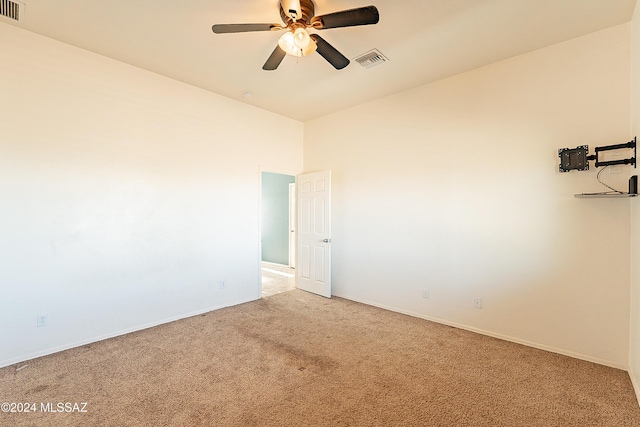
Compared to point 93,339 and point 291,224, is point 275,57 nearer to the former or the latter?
point 93,339

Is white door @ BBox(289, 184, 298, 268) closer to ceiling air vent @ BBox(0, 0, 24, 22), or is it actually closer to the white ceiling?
the white ceiling

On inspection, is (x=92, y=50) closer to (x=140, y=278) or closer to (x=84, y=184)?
(x=84, y=184)

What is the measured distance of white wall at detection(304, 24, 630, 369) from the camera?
8.80ft

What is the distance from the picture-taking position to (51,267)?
291 centimetres

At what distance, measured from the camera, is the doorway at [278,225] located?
23.4 ft

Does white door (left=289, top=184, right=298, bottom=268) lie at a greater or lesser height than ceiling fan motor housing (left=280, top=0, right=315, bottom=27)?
lesser

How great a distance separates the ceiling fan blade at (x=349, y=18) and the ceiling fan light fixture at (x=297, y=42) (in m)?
0.11

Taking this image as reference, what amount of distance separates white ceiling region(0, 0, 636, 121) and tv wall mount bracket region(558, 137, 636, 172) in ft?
3.64

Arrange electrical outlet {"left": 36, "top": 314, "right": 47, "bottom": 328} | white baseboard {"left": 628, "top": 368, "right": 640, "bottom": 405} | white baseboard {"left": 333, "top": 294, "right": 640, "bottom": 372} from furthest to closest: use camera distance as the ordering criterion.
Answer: electrical outlet {"left": 36, "top": 314, "right": 47, "bottom": 328}
white baseboard {"left": 333, "top": 294, "right": 640, "bottom": 372}
white baseboard {"left": 628, "top": 368, "right": 640, "bottom": 405}

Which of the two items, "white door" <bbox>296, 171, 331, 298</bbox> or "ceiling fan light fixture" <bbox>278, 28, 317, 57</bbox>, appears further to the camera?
"white door" <bbox>296, 171, 331, 298</bbox>

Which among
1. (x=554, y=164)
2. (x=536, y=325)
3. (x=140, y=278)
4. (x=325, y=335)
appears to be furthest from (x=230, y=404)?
(x=554, y=164)

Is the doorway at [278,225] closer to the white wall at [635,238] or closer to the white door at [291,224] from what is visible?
the white door at [291,224]

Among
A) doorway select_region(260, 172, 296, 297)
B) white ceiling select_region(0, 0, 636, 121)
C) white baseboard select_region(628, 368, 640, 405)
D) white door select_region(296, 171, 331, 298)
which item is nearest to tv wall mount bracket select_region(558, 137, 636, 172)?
white ceiling select_region(0, 0, 636, 121)

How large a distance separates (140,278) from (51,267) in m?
0.83
